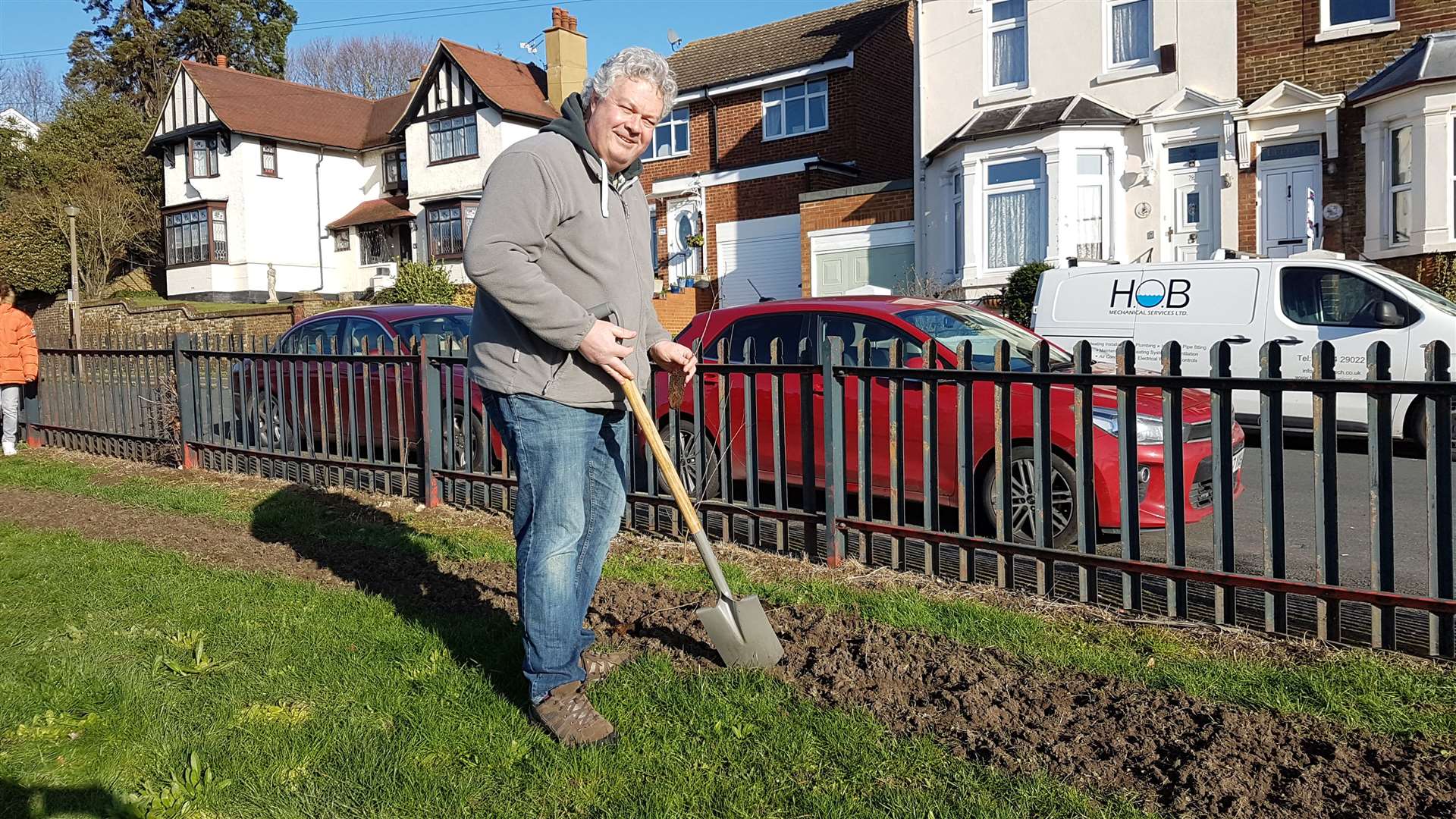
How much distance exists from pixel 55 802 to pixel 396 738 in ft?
2.95

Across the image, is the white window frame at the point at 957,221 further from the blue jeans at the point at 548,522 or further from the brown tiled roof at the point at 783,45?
the blue jeans at the point at 548,522

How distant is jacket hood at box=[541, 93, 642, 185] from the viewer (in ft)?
10.7

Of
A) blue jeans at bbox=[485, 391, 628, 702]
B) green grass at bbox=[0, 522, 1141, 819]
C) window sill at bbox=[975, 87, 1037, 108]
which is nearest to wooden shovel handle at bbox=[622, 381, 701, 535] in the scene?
blue jeans at bbox=[485, 391, 628, 702]

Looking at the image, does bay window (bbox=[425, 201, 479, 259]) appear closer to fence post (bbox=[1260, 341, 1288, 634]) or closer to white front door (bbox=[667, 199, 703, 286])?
white front door (bbox=[667, 199, 703, 286])

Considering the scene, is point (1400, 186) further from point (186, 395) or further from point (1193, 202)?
point (186, 395)

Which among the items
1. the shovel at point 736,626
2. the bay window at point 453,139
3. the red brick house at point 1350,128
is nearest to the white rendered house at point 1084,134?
the red brick house at point 1350,128

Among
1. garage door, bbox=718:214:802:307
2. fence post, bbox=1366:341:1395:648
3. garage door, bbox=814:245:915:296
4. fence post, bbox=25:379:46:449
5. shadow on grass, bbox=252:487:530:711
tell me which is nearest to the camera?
fence post, bbox=1366:341:1395:648

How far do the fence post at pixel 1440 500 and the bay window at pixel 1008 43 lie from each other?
17.6m

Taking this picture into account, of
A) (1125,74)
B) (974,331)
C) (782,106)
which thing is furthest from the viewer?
(782,106)

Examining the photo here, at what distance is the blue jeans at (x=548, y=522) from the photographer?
3279 millimetres

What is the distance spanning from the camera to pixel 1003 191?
19.6 metres

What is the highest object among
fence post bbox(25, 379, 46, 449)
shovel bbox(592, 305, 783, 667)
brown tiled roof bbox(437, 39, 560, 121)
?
brown tiled roof bbox(437, 39, 560, 121)

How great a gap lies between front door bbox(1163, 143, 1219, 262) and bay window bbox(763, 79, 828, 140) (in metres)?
10.1

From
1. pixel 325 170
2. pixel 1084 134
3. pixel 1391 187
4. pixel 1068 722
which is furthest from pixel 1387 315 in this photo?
pixel 325 170
